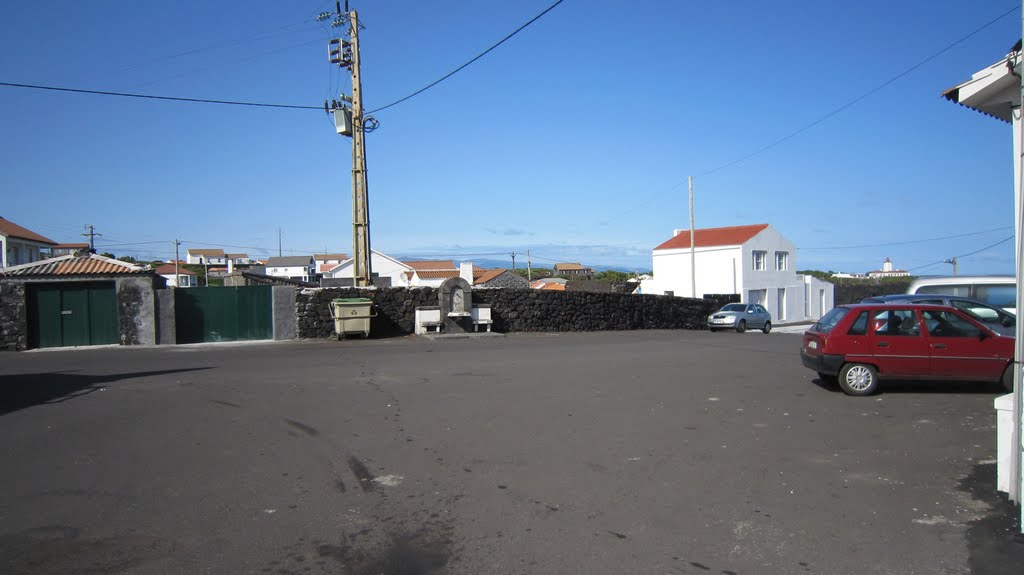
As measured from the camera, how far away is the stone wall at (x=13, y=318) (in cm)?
1908

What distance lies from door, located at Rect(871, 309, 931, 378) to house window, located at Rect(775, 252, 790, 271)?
140 feet

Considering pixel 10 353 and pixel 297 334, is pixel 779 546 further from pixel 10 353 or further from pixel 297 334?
pixel 10 353

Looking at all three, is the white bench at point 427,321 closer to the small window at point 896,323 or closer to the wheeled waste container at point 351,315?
the wheeled waste container at point 351,315

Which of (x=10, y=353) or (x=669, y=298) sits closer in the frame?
(x=10, y=353)

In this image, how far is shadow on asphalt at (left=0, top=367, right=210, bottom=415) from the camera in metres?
9.88

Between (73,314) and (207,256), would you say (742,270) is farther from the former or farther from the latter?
(207,256)

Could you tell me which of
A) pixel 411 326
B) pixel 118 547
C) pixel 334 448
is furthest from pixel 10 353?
pixel 118 547

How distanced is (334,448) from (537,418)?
262cm

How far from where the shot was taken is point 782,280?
5034 cm

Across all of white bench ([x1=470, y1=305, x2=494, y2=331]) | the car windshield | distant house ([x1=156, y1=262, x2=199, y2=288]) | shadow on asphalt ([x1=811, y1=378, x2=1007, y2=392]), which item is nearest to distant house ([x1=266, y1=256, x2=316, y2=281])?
distant house ([x1=156, y1=262, x2=199, y2=288])

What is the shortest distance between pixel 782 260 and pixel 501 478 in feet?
164

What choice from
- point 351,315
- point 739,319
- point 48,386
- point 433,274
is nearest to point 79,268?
point 351,315

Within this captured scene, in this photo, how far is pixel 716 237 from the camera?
50.1m

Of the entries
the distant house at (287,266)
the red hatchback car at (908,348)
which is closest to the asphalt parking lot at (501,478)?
the red hatchback car at (908,348)
